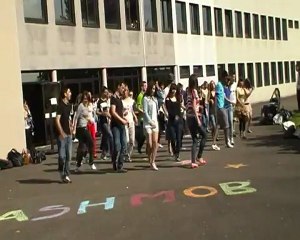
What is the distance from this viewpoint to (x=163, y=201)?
852cm

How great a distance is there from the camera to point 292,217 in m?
7.05

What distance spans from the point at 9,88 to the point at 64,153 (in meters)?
4.64

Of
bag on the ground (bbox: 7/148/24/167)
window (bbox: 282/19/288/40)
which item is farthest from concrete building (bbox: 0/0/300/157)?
window (bbox: 282/19/288/40)

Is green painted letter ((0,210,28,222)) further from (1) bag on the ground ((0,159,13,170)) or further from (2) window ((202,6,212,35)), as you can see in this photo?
(2) window ((202,6,212,35))

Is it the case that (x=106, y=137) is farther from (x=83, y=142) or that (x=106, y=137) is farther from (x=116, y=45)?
(x=116, y=45)

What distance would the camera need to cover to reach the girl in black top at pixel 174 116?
499 inches

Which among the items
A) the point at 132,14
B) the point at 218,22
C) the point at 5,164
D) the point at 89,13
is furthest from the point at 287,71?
the point at 5,164

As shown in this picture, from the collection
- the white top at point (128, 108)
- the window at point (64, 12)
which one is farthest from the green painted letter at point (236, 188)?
the window at point (64, 12)

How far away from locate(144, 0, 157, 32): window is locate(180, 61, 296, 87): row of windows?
3.72m

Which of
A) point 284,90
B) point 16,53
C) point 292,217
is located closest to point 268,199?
point 292,217

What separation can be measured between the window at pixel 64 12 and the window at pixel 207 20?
1456 cm

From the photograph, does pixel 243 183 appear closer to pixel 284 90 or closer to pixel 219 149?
pixel 219 149

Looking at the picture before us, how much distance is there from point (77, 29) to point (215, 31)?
16.6 meters

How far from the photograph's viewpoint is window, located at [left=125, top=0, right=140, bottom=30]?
26625 millimetres
